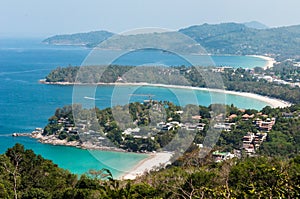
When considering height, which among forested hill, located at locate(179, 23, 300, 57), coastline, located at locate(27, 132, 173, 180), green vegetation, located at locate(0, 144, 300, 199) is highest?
forested hill, located at locate(179, 23, 300, 57)

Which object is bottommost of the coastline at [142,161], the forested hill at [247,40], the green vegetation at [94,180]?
the coastline at [142,161]

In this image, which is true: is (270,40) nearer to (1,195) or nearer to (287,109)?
(287,109)

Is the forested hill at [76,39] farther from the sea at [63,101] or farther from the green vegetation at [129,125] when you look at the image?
the green vegetation at [129,125]

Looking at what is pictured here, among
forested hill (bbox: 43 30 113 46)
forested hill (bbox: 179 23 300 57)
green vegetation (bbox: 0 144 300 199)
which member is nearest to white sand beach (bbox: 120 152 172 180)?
green vegetation (bbox: 0 144 300 199)

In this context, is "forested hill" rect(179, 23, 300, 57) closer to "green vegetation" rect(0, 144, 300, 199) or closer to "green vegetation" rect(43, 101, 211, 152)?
"green vegetation" rect(43, 101, 211, 152)

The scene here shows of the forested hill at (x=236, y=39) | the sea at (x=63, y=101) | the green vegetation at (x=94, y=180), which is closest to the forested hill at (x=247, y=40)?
the forested hill at (x=236, y=39)

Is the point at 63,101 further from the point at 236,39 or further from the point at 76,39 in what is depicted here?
the point at 76,39
